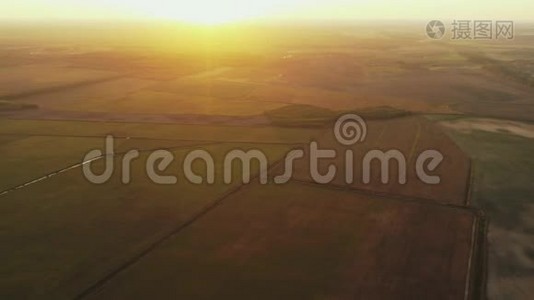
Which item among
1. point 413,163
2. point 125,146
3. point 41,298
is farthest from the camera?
point 125,146

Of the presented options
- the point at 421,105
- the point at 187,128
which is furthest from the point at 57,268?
the point at 421,105

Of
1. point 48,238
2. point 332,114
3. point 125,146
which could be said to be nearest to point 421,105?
point 332,114

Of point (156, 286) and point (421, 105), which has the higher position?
point (421, 105)

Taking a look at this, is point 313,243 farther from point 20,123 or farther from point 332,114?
point 20,123

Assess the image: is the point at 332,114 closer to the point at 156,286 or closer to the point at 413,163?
the point at 413,163

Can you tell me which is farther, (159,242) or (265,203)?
(265,203)

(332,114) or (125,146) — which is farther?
(332,114)

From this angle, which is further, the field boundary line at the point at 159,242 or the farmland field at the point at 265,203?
the farmland field at the point at 265,203

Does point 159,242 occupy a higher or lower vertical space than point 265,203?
lower

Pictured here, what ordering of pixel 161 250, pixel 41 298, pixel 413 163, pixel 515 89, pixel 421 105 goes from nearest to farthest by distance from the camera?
pixel 41 298
pixel 161 250
pixel 413 163
pixel 421 105
pixel 515 89

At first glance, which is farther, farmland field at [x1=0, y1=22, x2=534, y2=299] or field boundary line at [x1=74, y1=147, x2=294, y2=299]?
farmland field at [x1=0, y1=22, x2=534, y2=299]
